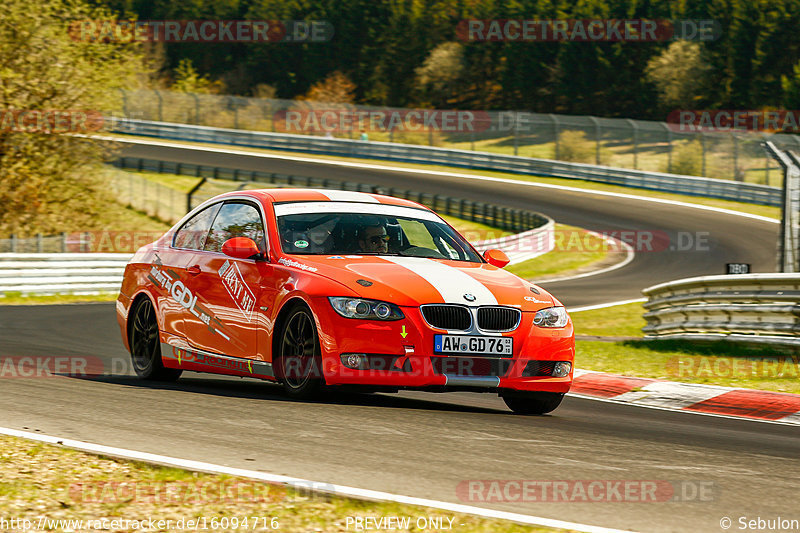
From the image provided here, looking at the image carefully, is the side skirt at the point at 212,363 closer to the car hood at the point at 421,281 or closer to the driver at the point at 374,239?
the car hood at the point at 421,281

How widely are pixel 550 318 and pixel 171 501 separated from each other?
3958 mm

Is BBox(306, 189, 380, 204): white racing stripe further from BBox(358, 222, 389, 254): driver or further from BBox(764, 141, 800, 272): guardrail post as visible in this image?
BBox(764, 141, 800, 272): guardrail post

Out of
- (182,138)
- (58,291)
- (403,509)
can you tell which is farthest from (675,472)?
(182,138)

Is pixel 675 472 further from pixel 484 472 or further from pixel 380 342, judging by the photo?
pixel 380 342

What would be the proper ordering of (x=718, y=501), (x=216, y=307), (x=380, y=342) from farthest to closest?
(x=216, y=307) < (x=380, y=342) < (x=718, y=501)

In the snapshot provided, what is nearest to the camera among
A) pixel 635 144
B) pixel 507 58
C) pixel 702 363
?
pixel 702 363

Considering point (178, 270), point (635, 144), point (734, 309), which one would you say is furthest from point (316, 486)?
point (635, 144)

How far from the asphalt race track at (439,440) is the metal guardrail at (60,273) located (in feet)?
34.0

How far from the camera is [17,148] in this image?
97.2 feet

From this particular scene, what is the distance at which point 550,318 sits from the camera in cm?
793

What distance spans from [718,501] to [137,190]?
33741 mm

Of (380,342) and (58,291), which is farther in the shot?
(58,291)

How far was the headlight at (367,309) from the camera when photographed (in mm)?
7391

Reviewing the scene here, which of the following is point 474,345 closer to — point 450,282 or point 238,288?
point 450,282
